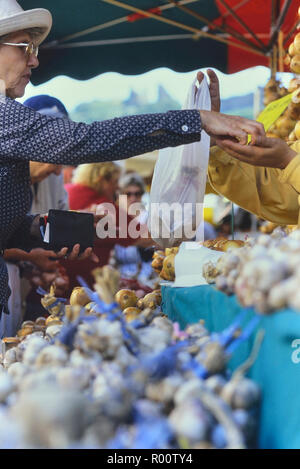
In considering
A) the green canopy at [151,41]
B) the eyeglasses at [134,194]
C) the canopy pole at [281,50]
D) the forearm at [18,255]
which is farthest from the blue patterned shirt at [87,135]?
the eyeglasses at [134,194]

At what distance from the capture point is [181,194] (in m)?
2.07

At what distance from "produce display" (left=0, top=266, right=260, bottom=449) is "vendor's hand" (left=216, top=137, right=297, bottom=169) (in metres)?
0.71

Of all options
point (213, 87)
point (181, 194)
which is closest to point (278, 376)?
point (181, 194)

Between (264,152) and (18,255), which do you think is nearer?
(264,152)

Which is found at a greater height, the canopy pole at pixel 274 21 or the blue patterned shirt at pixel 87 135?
the canopy pole at pixel 274 21

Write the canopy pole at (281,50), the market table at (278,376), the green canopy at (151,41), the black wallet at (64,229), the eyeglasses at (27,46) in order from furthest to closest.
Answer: the green canopy at (151,41)
the canopy pole at (281,50)
the black wallet at (64,229)
the eyeglasses at (27,46)
the market table at (278,376)

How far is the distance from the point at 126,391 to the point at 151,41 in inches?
166

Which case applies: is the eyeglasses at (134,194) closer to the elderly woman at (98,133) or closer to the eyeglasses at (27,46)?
the eyeglasses at (27,46)

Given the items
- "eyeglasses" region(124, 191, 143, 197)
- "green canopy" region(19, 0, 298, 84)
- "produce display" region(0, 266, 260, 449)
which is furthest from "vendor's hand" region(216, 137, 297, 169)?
"eyeglasses" region(124, 191, 143, 197)

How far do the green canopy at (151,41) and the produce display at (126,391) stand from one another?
11.6 ft

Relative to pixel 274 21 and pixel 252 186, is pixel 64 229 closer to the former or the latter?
pixel 252 186

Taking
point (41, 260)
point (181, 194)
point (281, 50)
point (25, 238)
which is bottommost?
point (41, 260)

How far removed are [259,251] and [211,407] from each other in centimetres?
32

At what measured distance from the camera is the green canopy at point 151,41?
436cm
